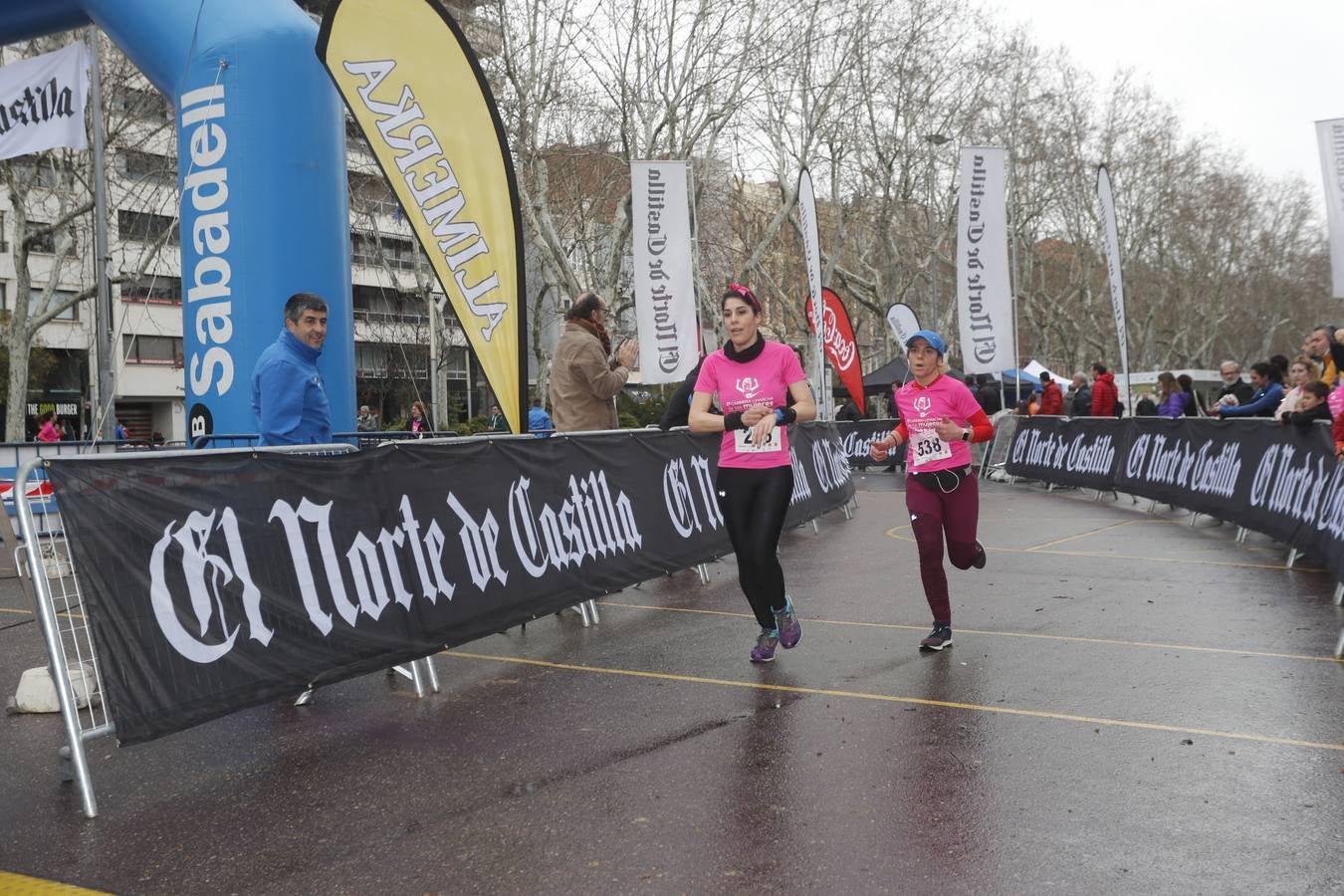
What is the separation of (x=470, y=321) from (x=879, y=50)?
3149cm

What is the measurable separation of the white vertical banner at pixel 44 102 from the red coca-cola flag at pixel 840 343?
15571mm

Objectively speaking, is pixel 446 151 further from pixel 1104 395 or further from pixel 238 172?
pixel 1104 395

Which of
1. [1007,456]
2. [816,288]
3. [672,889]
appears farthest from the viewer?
[1007,456]

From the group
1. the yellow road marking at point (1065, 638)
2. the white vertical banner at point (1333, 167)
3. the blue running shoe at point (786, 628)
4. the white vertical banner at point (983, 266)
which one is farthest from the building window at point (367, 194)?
the blue running shoe at point (786, 628)

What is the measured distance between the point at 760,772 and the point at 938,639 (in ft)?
8.51

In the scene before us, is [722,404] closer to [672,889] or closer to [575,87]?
[672,889]

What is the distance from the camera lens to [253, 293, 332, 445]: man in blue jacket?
6699 mm

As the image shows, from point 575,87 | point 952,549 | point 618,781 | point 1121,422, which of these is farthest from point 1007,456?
point 618,781

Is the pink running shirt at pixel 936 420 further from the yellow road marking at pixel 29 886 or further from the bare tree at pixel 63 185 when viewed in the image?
the bare tree at pixel 63 185

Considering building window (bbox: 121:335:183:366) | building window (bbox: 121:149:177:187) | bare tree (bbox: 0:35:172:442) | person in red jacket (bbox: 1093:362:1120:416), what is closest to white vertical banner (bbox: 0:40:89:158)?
bare tree (bbox: 0:35:172:442)

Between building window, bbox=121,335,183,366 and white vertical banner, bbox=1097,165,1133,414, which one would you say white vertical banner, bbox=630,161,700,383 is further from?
building window, bbox=121,335,183,366

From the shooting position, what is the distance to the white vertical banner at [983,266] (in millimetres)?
21906

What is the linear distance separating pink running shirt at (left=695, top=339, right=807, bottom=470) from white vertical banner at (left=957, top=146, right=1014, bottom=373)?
16.0 metres

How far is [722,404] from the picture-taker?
Result: 675 centimetres
